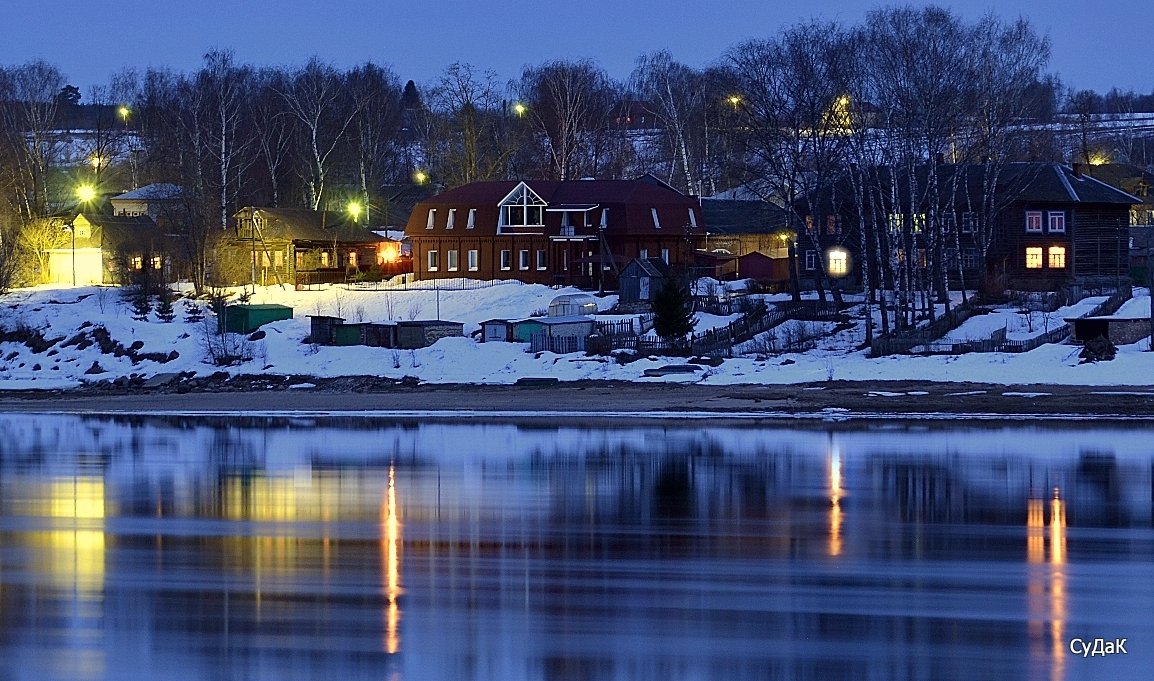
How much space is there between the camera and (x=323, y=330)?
6038 centimetres

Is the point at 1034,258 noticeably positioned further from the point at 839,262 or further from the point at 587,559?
the point at 587,559

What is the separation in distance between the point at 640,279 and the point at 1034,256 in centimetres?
1868

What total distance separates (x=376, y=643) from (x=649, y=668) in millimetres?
3267

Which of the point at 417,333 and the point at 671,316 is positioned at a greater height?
the point at 671,316

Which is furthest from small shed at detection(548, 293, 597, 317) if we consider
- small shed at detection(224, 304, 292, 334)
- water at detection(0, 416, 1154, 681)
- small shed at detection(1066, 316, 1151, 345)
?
water at detection(0, 416, 1154, 681)

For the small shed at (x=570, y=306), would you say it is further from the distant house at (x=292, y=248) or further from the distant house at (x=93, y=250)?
the distant house at (x=93, y=250)

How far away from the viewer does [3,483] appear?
31.8 meters

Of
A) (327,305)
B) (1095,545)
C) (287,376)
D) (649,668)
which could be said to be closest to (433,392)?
(287,376)

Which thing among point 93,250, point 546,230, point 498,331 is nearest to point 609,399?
point 498,331

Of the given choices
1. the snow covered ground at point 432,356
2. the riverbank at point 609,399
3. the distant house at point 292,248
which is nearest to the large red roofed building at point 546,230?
the distant house at point 292,248

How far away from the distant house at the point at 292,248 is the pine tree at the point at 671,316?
1238 inches

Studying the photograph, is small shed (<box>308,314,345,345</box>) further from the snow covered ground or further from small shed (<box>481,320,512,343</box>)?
small shed (<box>481,320,512,343</box>)

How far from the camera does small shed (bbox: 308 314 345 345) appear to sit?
197 feet

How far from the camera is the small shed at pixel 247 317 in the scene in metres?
61.5
